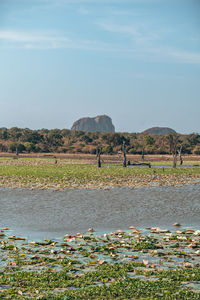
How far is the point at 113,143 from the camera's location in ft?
398

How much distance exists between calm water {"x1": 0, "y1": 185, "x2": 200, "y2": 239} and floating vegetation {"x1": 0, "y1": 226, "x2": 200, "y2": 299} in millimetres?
2209

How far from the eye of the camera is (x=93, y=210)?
21141mm

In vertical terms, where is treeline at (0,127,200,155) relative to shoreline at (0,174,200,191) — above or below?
above

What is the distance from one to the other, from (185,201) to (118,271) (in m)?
15.8

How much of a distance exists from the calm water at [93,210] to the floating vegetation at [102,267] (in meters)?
2.21

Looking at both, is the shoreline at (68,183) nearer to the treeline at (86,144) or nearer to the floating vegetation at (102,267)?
the floating vegetation at (102,267)

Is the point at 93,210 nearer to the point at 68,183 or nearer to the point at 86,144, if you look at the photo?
the point at 68,183

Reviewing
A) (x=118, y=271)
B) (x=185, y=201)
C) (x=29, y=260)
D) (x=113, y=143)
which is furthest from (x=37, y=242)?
(x=113, y=143)

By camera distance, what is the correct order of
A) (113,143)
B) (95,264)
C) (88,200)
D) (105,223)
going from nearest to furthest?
(95,264) < (105,223) < (88,200) < (113,143)

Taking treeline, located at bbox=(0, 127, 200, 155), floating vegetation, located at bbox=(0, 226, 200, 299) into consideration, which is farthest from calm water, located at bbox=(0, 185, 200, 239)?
treeline, located at bbox=(0, 127, 200, 155)

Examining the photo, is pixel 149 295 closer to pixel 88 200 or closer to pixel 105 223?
pixel 105 223

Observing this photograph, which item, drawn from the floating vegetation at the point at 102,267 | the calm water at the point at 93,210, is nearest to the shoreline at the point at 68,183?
the calm water at the point at 93,210

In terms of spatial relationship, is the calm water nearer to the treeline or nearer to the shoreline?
the shoreline

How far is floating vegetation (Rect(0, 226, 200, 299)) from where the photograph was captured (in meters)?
8.56
